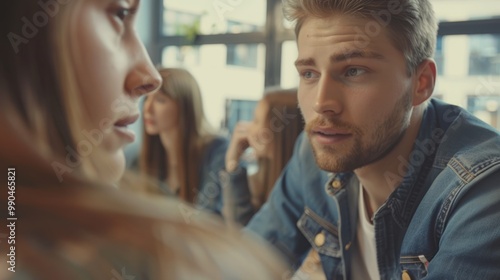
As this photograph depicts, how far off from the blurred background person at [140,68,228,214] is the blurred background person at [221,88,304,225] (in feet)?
0.22

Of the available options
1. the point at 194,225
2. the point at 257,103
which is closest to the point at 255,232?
the point at 257,103

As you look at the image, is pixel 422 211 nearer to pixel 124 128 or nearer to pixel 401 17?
pixel 401 17

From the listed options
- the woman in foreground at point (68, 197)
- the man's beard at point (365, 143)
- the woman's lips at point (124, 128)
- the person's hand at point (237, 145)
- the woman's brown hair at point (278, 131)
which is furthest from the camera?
the person's hand at point (237, 145)

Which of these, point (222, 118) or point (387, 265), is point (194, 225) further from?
point (222, 118)

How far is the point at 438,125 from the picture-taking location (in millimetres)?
493

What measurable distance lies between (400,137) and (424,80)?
60mm

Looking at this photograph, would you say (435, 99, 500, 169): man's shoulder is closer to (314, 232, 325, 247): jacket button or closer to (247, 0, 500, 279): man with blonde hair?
(247, 0, 500, 279): man with blonde hair

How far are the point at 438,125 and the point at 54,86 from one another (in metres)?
0.38

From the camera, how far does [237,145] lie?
91cm

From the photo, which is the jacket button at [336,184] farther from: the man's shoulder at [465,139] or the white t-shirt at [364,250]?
the man's shoulder at [465,139]

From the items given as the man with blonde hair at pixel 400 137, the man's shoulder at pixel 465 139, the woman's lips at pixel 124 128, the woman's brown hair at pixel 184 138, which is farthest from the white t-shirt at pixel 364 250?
the woman's brown hair at pixel 184 138

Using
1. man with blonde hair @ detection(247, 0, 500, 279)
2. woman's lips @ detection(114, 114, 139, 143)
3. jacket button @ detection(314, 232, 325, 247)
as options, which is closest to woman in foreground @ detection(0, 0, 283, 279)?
woman's lips @ detection(114, 114, 139, 143)

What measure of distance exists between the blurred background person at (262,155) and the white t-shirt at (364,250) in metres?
0.20

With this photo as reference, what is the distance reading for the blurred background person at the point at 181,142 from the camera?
925 millimetres
